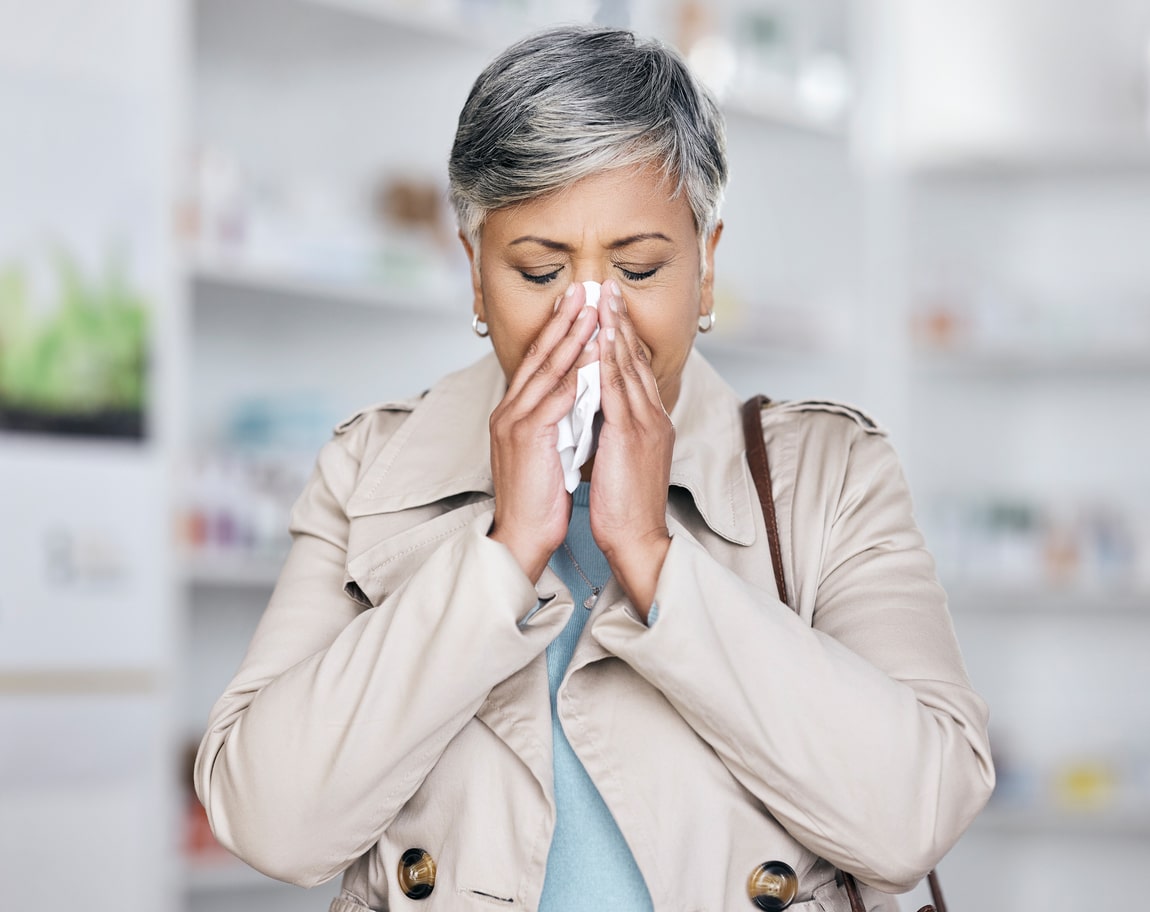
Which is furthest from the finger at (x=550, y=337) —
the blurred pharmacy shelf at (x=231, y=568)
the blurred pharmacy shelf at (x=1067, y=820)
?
the blurred pharmacy shelf at (x=1067, y=820)

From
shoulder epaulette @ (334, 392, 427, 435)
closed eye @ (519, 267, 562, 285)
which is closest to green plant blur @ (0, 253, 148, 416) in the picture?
shoulder epaulette @ (334, 392, 427, 435)

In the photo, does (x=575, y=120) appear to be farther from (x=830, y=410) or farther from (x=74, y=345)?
(x=74, y=345)

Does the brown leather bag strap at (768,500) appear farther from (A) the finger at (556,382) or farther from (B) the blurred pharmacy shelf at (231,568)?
(B) the blurred pharmacy shelf at (231,568)

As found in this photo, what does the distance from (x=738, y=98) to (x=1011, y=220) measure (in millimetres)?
987

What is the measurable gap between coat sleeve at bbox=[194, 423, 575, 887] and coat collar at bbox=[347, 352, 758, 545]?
0.59 feet

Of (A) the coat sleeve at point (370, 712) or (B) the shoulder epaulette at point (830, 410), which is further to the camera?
(B) the shoulder epaulette at point (830, 410)

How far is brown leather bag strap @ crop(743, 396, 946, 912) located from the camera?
1313 millimetres

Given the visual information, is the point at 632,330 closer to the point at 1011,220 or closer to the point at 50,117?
the point at 50,117

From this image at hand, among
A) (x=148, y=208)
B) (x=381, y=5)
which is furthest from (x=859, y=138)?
(x=148, y=208)

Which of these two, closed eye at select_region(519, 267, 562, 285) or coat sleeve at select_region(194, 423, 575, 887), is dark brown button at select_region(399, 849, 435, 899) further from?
closed eye at select_region(519, 267, 562, 285)

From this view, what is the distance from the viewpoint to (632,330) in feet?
4.42

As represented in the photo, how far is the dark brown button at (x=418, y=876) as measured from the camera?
1313mm

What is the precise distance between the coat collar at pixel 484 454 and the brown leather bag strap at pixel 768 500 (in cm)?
1

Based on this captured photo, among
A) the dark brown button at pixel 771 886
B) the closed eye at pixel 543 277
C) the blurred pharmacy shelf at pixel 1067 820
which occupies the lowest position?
the blurred pharmacy shelf at pixel 1067 820
